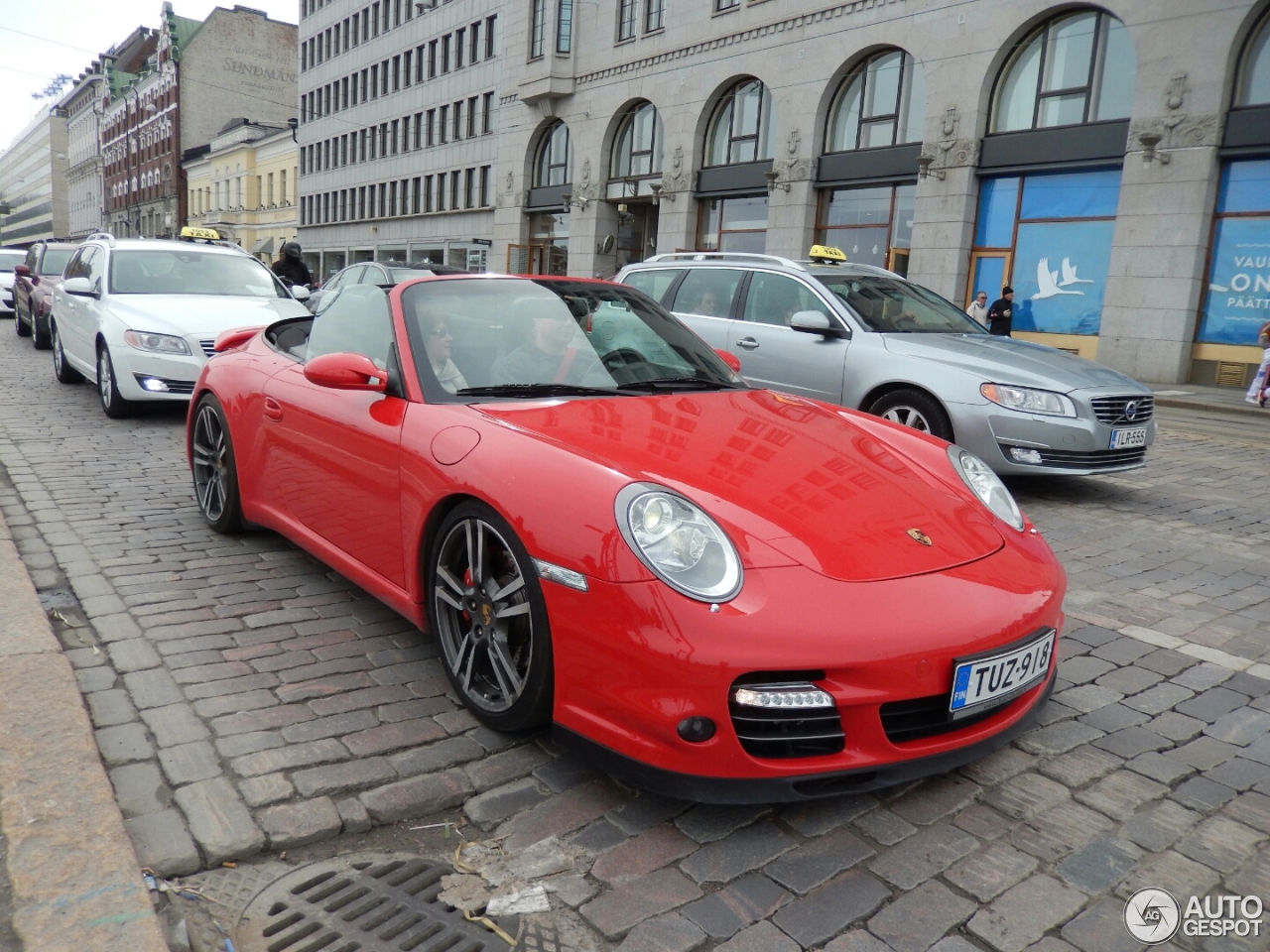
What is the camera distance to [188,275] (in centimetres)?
965

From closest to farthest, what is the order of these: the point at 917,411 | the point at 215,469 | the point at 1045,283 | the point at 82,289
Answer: the point at 215,469 < the point at 917,411 < the point at 82,289 < the point at 1045,283

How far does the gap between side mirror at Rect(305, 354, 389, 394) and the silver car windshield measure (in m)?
4.83

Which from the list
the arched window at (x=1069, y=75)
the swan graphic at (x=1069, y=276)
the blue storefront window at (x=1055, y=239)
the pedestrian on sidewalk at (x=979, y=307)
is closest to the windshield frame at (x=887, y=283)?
the pedestrian on sidewalk at (x=979, y=307)

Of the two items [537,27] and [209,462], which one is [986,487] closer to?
[209,462]

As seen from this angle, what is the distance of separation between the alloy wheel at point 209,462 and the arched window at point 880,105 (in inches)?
847

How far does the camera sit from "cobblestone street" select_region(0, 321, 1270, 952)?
7.43ft

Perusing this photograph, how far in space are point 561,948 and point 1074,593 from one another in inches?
134

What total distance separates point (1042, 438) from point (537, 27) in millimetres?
35039

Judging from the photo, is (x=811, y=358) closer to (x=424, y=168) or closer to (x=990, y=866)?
(x=990, y=866)

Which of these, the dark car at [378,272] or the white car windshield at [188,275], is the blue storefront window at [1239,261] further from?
the white car windshield at [188,275]

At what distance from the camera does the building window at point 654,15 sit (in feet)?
101

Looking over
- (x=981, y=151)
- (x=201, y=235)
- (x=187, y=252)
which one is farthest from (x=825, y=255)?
(x=981, y=151)

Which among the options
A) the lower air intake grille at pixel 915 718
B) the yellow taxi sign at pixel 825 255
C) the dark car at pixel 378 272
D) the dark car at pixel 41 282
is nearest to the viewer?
the lower air intake grille at pixel 915 718

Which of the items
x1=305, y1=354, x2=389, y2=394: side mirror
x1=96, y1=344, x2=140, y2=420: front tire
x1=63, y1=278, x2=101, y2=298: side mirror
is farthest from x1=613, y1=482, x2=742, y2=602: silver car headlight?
x1=63, y1=278, x2=101, y2=298: side mirror
